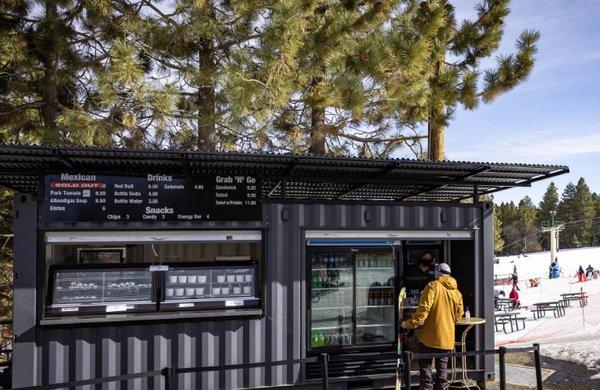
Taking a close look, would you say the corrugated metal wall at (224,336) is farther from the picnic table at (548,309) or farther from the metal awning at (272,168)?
the picnic table at (548,309)

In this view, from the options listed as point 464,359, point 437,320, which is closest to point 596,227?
point 464,359

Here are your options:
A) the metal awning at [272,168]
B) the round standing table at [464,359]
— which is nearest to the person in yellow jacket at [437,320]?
the round standing table at [464,359]

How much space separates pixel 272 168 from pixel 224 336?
2276 millimetres

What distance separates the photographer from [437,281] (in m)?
6.85

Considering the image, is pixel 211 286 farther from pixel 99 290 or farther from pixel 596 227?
pixel 596 227

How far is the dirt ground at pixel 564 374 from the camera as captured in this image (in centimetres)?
879

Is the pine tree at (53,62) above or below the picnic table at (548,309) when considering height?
above

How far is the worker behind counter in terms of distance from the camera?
9.08 meters

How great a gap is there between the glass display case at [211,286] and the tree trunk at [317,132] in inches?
245

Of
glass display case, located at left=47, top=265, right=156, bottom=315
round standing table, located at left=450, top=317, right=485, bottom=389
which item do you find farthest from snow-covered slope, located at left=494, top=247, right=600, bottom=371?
glass display case, located at left=47, top=265, right=156, bottom=315

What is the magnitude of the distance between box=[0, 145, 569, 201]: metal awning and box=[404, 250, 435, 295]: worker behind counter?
46.5 inches

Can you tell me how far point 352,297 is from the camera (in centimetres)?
823

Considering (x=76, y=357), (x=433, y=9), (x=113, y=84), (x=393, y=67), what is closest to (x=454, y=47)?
(x=433, y=9)

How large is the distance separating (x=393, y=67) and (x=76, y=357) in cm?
845
